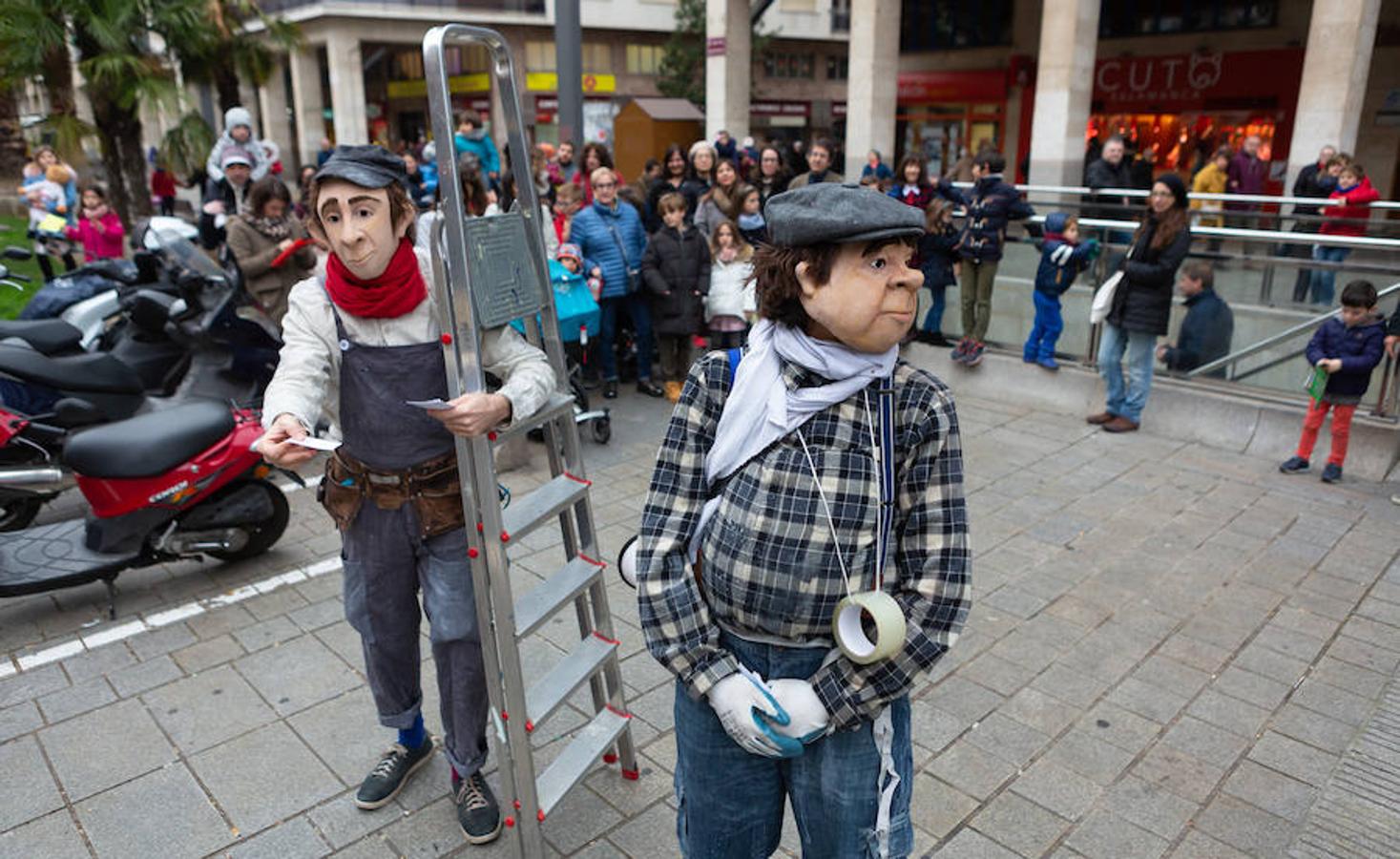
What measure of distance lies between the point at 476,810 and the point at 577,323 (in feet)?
15.7

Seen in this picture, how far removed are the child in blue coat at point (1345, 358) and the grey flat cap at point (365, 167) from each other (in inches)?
237

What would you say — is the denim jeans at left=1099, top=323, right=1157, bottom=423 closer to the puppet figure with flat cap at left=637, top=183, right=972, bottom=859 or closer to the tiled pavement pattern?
the tiled pavement pattern

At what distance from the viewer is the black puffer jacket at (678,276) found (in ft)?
26.6

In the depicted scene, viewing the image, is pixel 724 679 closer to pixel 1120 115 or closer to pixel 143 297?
pixel 143 297

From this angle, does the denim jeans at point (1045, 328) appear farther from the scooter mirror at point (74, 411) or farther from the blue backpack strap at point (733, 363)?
the scooter mirror at point (74, 411)

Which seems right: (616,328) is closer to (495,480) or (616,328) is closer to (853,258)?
(495,480)

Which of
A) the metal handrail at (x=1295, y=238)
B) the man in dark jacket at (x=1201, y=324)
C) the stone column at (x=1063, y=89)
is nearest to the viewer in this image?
the metal handrail at (x=1295, y=238)

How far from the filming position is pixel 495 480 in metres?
2.58

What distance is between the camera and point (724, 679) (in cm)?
202

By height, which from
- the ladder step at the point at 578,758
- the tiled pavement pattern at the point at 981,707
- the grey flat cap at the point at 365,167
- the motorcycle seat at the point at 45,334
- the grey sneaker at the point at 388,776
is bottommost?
the tiled pavement pattern at the point at 981,707

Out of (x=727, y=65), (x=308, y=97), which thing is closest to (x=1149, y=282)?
(x=727, y=65)

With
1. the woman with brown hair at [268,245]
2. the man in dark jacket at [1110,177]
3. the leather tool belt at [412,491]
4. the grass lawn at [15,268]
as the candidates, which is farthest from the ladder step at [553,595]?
the man in dark jacket at [1110,177]

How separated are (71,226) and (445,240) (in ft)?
38.4

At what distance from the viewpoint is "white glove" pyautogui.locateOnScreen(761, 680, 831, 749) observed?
6.48 feet
